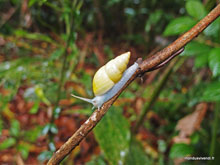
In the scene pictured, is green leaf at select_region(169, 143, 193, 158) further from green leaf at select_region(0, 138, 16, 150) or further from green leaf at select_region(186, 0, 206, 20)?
green leaf at select_region(0, 138, 16, 150)

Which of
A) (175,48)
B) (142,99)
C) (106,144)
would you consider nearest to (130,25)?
(142,99)

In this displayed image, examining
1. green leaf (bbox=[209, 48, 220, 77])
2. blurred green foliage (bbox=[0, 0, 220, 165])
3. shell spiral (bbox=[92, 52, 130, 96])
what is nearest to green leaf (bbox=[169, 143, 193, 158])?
blurred green foliage (bbox=[0, 0, 220, 165])

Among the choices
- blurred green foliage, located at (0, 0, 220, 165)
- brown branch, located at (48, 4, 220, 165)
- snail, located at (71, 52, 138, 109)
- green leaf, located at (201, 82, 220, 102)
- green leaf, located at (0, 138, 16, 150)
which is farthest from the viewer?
green leaf, located at (0, 138, 16, 150)

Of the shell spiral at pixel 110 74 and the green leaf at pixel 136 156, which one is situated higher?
the shell spiral at pixel 110 74

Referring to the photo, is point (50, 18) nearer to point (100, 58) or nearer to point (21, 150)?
point (100, 58)

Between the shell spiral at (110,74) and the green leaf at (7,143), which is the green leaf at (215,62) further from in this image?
the green leaf at (7,143)

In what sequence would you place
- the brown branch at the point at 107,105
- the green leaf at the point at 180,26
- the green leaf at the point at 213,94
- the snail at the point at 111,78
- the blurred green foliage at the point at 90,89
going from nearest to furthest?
the brown branch at the point at 107,105 → the snail at the point at 111,78 → the green leaf at the point at 213,94 → the green leaf at the point at 180,26 → the blurred green foliage at the point at 90,89

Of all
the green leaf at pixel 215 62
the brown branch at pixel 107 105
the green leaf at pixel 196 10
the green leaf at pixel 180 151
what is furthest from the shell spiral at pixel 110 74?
the green leaf at pixel 180 151
